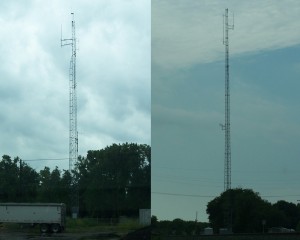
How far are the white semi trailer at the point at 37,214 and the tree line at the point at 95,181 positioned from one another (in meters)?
0.37

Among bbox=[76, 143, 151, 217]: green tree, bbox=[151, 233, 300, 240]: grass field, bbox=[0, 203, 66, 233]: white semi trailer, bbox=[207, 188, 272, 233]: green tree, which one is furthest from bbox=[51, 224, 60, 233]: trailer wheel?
bbox=[207, 188, 272, 233]: green tree

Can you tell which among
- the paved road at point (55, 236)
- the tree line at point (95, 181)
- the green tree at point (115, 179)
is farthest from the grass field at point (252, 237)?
the tree line at point (95, 181)

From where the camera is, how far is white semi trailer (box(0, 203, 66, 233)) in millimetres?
23969

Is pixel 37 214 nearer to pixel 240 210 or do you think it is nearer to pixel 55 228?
pixel 55 228

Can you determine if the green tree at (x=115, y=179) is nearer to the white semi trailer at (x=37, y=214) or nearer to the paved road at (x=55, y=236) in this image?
the white semi trailer at (x=37, y=214)

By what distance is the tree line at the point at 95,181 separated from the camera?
23.6 meters

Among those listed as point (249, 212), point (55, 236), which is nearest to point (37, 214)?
point (55, 236)

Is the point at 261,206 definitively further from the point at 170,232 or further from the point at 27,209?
the point at 27,209

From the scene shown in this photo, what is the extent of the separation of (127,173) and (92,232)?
350 centimetres

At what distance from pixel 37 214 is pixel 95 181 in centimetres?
238

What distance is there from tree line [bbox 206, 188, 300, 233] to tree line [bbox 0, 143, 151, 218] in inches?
291

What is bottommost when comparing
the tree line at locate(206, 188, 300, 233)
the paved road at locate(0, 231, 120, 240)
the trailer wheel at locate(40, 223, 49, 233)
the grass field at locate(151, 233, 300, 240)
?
the paved road at locate(0, 231, 120, 240)

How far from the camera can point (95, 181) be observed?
24.4 meters

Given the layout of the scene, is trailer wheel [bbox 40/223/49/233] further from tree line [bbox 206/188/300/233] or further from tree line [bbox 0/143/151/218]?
tree line [bbox 206/188/300/233]
